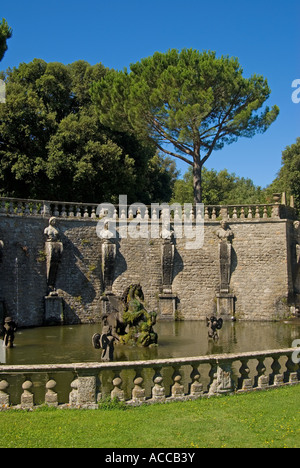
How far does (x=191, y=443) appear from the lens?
6.59 metres

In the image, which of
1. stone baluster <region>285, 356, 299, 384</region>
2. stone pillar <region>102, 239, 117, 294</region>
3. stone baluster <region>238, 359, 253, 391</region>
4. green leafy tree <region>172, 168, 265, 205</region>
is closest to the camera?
stone baluster <region>238, 359, 253, 391</region>

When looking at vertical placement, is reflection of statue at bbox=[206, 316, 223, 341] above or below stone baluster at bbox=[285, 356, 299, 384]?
above

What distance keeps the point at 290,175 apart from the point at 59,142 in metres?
23.4

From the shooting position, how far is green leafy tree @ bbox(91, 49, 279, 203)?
25.9 meters

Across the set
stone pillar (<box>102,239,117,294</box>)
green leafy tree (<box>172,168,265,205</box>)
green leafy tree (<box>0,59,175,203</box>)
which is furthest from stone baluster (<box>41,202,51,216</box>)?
green leafy tree (<box>172,168,265,205</box>)

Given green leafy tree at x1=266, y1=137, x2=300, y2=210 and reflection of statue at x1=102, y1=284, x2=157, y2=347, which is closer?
reflection of statue at x1=102, y1=284, x2=157, y2=347

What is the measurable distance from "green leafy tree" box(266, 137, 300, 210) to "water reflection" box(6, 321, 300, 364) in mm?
22663

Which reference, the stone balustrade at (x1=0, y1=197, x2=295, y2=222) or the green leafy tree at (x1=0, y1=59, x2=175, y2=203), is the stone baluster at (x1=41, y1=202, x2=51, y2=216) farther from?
the green leafy tree at (x1=0, y1=59, x2=175, y2=203)

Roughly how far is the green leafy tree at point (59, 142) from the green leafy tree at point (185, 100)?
1.94 m

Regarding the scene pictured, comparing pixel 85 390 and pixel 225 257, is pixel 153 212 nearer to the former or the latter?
pixel 225 257

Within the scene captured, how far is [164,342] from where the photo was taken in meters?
17.1

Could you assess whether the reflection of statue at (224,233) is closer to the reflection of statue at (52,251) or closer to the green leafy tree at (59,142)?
the reflection of statue at (52,251)

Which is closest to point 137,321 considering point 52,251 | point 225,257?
point 52,251
